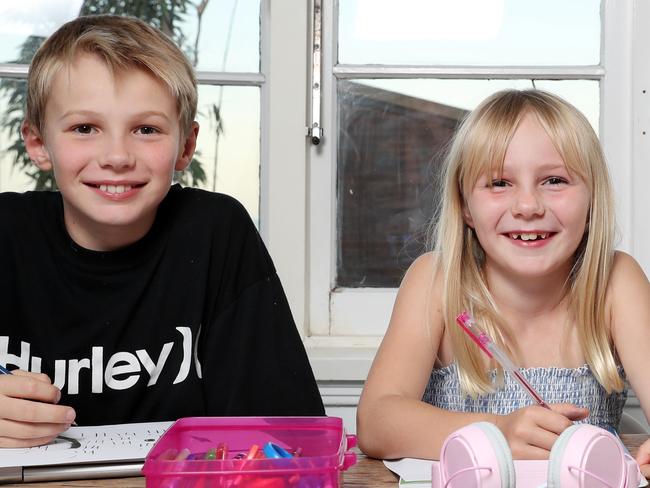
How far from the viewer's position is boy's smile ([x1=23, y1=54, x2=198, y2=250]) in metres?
1.12

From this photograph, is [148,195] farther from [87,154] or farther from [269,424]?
[269,424]

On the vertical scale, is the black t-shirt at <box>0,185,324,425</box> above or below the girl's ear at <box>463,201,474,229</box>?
below

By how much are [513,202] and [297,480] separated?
23.9 inches

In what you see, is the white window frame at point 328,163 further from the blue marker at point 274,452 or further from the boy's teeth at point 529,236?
the blue marker at point 274,452

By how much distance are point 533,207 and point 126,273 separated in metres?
0.54

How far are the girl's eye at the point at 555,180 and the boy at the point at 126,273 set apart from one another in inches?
15.4

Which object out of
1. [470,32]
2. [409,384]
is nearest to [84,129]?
[409,384]

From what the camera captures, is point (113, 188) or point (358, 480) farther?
point (113, 188)

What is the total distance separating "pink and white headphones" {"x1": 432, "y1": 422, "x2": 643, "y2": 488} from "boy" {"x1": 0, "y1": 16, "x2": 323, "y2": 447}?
52 cm

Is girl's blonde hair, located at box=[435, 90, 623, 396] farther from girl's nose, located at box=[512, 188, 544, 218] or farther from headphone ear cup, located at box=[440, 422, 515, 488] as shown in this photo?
headphone ear cup, located at box=[440, 422, 515, 488]

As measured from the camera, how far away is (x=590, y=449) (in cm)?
64

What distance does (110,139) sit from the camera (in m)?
1.12

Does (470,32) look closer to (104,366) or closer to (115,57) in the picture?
(115,57)

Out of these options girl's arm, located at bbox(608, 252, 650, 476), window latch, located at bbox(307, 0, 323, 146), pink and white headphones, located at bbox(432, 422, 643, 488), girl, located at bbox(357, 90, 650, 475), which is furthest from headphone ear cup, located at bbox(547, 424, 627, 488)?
window latch, located at bbox(307, 0, 323, 146)
